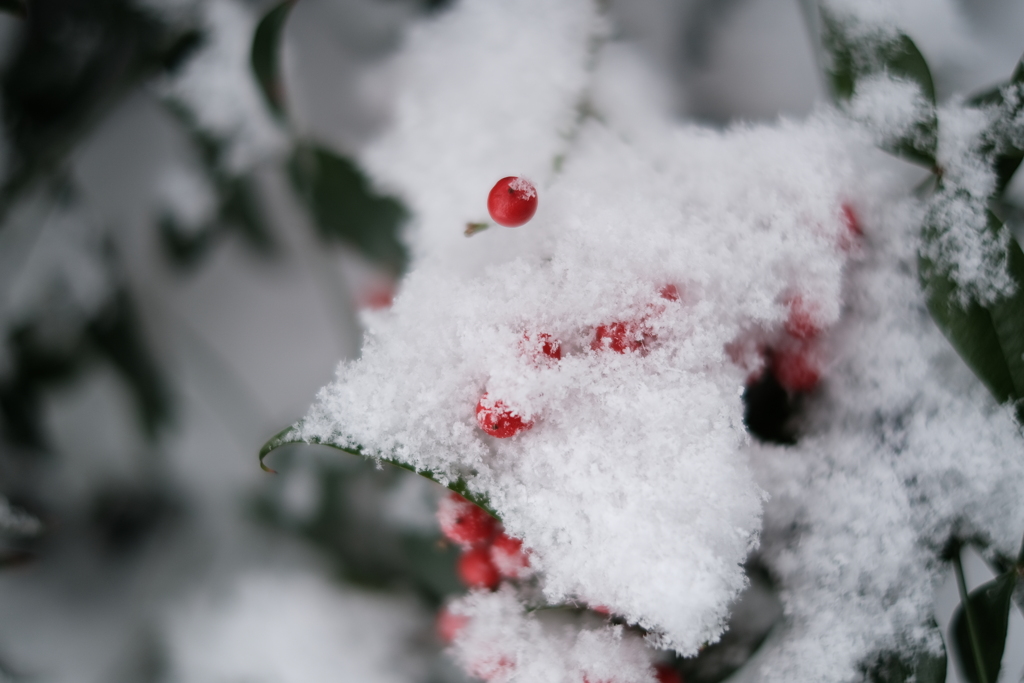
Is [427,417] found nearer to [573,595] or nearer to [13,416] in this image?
[573,595]

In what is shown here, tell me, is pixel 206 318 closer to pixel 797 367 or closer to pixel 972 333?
pixel 797 367

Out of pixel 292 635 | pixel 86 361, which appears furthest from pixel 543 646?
pixel 86 361

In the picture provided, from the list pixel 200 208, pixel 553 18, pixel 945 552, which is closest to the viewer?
pixel 945 552

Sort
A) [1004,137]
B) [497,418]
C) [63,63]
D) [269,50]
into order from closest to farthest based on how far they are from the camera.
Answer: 1. [497,418]
2. [1004,137]
3. [269,50]
4. [63,63]

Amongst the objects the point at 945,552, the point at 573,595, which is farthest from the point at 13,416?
the point at 945,552

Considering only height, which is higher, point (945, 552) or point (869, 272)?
point (869, 272)

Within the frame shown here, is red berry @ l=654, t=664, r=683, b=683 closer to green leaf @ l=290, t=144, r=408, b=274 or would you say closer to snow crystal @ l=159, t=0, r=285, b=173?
green leaf @ l=290, t=144, r=408, b=274
